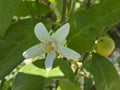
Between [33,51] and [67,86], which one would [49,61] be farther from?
[67,86]

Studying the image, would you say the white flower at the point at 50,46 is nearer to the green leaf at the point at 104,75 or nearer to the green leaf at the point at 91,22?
the green leaf at the point at 91,22

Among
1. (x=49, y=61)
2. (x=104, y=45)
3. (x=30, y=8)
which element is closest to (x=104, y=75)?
(x=104, y=45)

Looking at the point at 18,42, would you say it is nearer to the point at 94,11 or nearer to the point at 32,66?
the point at 32,66

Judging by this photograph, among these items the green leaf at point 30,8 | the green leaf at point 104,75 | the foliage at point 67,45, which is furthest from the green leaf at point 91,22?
the green leaf at point 30,8

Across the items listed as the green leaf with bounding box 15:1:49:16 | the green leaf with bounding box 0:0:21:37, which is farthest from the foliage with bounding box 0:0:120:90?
the green leaf with bounding box 15:1:49:16

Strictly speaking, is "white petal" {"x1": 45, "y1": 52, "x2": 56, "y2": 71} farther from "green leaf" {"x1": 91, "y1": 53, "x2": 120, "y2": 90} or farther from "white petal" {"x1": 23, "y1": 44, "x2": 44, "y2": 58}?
"green leaf" {"x1": 91, "y1": 53, "x2": 120, "y2": 90}

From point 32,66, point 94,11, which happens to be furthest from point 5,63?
point 94,11

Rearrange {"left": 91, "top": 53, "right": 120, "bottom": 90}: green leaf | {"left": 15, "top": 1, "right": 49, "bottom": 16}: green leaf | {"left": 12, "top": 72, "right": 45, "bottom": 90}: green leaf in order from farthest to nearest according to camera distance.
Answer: {"left": 15, "top": 1, "right": 49, "bottom": 16}: green leaf
{"left": 91, "top": 53, "right": 120, "bottom": 90}: green leaf
{"left": 12, "top": 72, "right": 45, "bottom": 90}: green leaf
